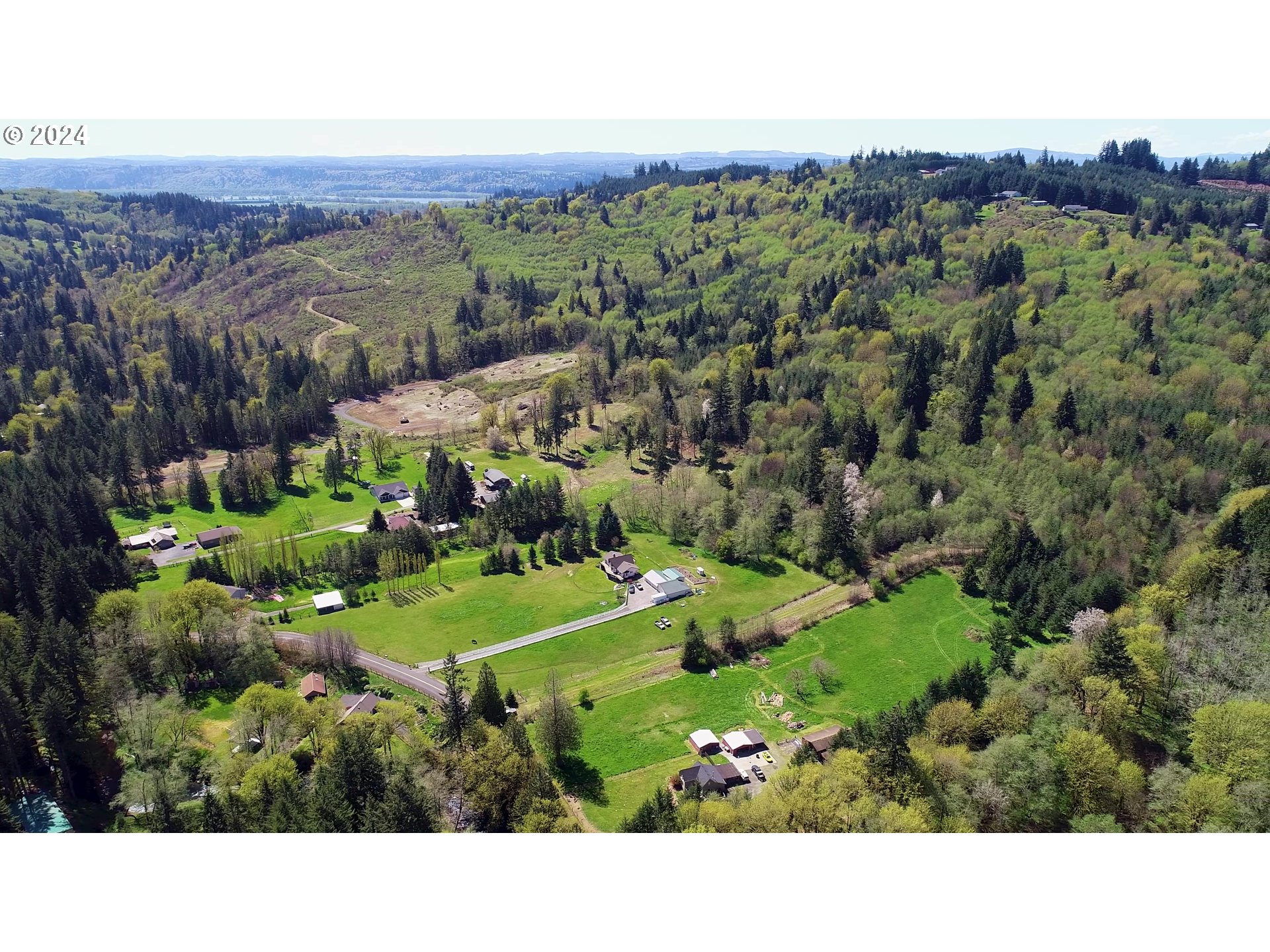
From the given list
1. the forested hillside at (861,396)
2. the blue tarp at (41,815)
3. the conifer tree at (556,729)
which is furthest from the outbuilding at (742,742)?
the blue tarp at (41,815)

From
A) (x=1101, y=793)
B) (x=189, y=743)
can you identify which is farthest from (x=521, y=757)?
(x=1101, y=793)

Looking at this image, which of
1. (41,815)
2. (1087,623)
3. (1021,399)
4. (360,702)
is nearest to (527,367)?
(1021,399)

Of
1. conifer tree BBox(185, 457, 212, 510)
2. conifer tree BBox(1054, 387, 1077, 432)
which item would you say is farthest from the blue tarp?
conifer tree BBox(1054, 387, 1077, 432)

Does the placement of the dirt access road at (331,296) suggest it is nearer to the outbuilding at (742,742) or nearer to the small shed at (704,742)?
the small shed at (704,742)

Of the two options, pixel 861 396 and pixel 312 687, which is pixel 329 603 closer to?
pixel 312 687

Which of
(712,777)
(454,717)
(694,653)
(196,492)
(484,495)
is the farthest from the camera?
(484,495)
